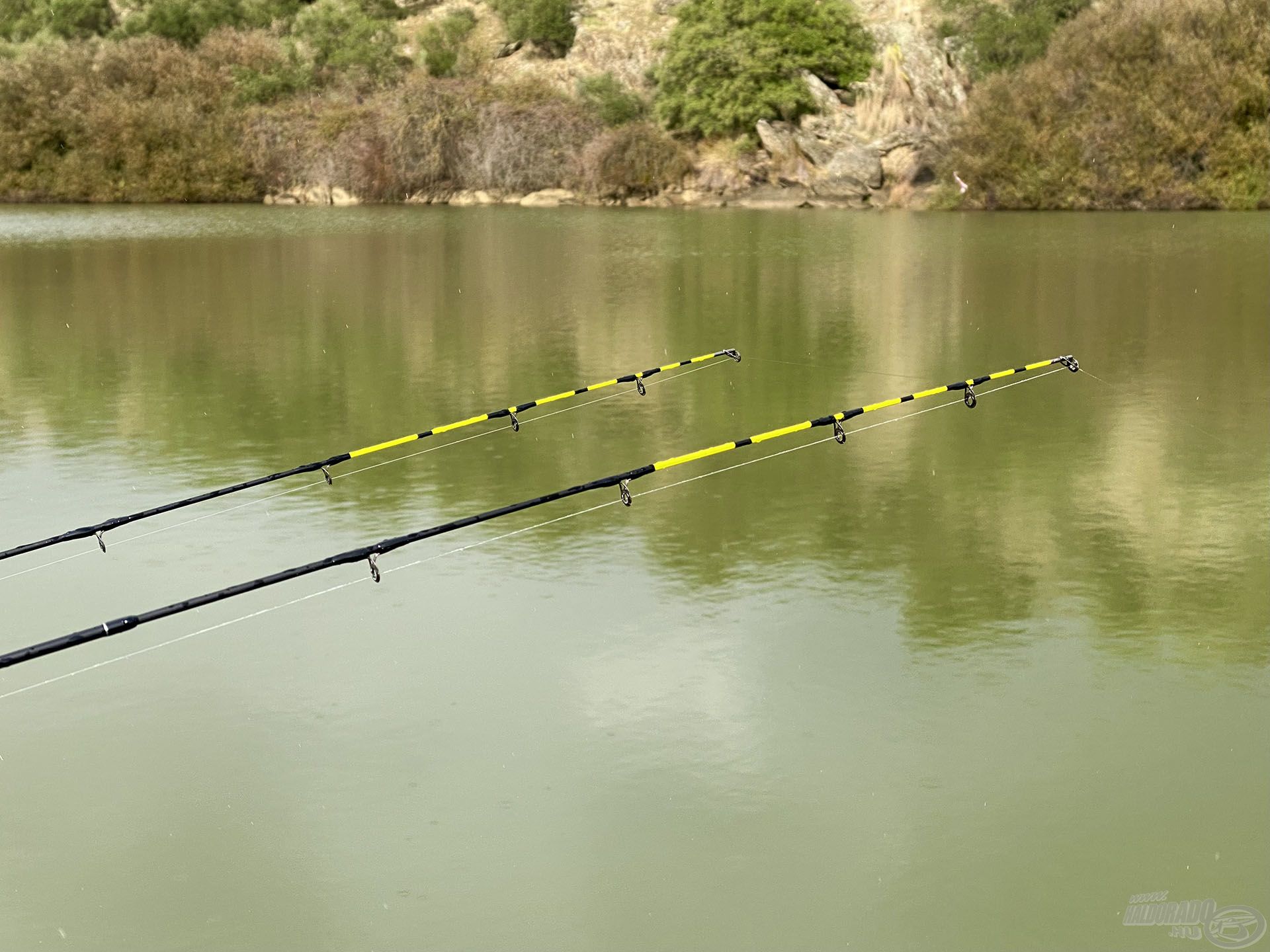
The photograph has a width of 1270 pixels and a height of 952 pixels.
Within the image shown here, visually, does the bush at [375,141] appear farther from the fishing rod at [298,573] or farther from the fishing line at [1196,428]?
the fishing rod at [298,573]

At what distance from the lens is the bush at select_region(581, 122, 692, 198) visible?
67250mm

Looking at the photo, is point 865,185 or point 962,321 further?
point 865,185

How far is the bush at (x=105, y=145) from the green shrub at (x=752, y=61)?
1901 centimetres

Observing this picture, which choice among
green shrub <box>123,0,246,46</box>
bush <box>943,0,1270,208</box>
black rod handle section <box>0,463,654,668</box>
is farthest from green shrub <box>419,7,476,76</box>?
black rod handle section <box>0,463,654,668</box>

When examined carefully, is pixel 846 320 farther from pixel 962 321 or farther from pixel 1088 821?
pixel 1088 821

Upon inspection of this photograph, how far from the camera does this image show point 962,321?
22.3 m

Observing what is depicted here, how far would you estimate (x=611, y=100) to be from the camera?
72.3m

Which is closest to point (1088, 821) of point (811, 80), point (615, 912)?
point (615, 912)

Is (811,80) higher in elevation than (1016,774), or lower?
higher

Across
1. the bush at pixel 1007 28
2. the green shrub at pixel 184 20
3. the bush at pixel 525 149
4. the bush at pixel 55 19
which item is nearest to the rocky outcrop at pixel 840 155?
the bush at pixel 1007 28

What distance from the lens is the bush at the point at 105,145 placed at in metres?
70.3

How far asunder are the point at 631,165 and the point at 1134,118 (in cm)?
2063

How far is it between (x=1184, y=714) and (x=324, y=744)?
13.5 ft

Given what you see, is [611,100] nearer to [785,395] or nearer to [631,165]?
[631,165]
